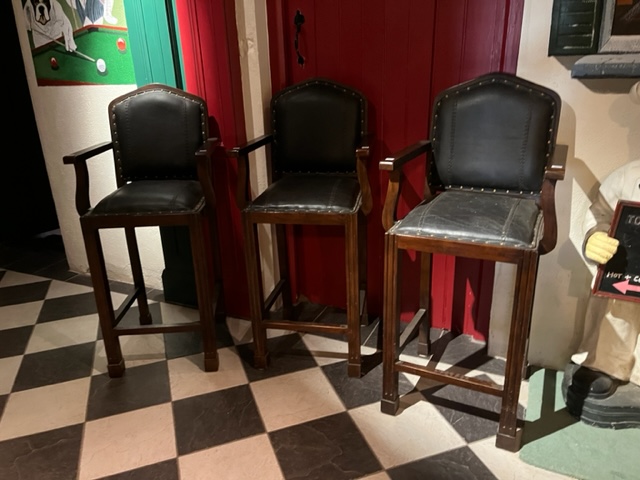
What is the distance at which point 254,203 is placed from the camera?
76.3 inches

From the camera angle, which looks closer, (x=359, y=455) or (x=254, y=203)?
(x=359, y=455)

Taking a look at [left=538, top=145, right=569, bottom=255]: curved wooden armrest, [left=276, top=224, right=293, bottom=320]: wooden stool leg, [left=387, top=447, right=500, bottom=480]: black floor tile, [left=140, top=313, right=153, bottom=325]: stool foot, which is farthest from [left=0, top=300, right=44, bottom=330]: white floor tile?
[left=538, top=145, right=569, bottom=255]: curved wooden armrest

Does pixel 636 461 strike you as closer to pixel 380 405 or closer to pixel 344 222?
pixel 380 405

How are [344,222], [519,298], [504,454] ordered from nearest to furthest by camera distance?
[519,298], [504,454], [344,222]

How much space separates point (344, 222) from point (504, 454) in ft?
2.98

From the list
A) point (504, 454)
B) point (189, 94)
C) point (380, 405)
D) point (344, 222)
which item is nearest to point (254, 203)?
point (344, 222)

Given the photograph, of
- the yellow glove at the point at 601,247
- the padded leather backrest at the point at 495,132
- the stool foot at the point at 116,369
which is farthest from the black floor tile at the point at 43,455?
the yellow glove at the point at 601,247

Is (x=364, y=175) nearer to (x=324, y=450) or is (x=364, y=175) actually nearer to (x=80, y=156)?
(x=324, y=450)

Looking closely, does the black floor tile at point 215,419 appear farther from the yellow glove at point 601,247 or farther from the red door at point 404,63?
the yellow glove at point 601,247

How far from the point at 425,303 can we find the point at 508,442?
64cm

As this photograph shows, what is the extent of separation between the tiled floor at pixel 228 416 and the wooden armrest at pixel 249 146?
856 millimetres

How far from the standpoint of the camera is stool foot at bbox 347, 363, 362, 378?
2.05m

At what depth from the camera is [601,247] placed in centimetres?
162

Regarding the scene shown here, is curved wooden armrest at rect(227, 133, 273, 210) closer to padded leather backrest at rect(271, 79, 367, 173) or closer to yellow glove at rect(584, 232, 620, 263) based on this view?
padded leather backrest at rect(271, 79, 367, 173)
